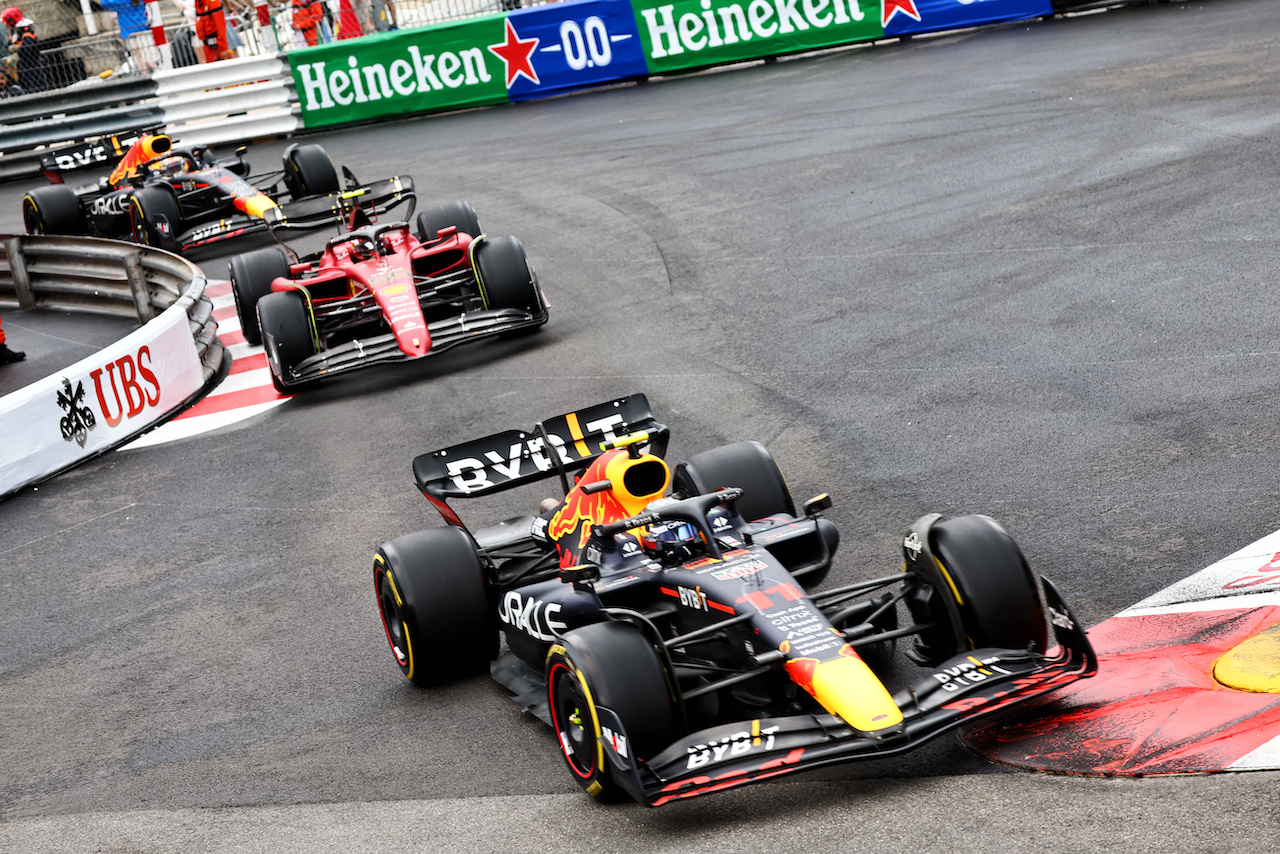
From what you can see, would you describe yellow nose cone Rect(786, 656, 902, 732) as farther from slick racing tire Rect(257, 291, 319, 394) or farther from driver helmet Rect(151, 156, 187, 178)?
driver helmet Rect(151, 156, 187, 178)

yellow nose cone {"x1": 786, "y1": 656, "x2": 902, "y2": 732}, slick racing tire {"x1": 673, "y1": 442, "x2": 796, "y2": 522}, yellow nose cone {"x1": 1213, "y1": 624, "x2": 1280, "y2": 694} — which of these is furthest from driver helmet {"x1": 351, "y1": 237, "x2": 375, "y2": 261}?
yellow nose cone {"x1": 1213, "y1": 624, "x2": 1280, "y2": 694}

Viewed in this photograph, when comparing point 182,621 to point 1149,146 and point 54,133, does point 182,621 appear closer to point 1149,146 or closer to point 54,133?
point 1149,146

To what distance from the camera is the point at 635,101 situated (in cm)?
2400

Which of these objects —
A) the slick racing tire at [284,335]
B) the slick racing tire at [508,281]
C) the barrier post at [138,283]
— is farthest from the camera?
the barrier post at [138,283]

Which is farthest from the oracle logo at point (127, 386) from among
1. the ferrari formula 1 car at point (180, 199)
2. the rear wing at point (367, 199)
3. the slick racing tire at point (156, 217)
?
the slick racing tire at point (156, 217)

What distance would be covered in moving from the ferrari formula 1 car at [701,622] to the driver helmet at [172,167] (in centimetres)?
1287

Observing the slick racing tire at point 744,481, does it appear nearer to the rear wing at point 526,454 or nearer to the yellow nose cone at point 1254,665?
the rear wing at point 526,454

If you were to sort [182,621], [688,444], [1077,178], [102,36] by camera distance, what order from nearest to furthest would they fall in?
[182,621] < [688,444] < [1077,178] < [102,36]

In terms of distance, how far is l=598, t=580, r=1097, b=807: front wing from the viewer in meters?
5.14

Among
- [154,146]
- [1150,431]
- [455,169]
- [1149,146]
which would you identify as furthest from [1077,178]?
[154,146]

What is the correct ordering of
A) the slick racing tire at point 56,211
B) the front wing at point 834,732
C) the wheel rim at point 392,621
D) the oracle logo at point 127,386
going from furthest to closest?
the slick racing tire at point 56,211 → the oracle logo at point 127,386 → the wheel rim at point 392,621 → the front wing at point 834,732

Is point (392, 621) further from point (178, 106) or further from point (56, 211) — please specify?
point (178, 106)

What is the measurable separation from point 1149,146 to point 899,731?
477 inches

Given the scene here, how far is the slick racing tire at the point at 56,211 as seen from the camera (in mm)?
19703
